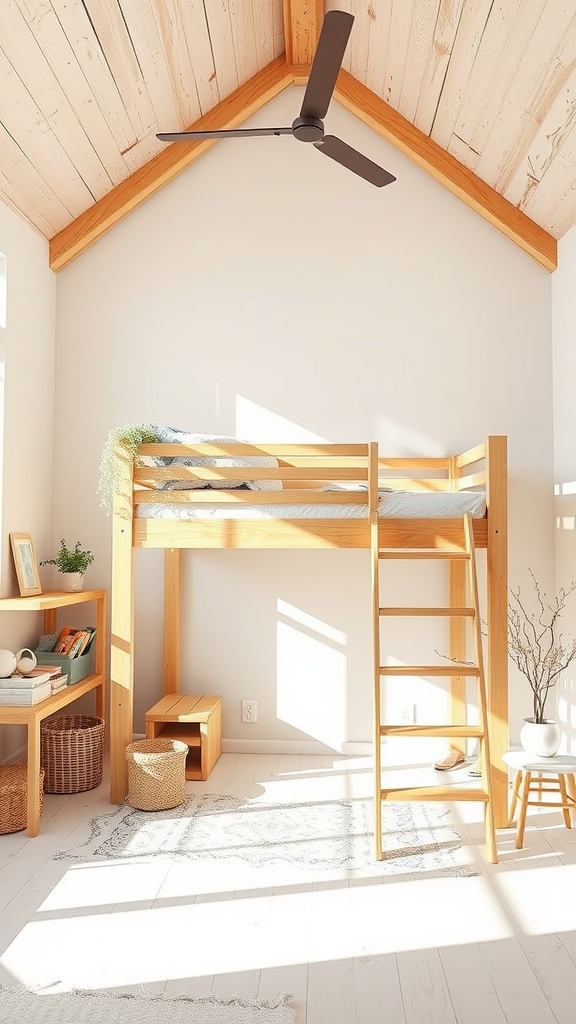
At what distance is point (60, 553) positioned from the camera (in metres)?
4.32

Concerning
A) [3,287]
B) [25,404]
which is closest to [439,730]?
[25,404]

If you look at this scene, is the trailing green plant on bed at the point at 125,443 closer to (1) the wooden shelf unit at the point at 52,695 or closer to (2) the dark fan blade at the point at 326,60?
(1) the wooden shelf unit at the point at 52,695

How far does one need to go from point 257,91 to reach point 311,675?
311 cm

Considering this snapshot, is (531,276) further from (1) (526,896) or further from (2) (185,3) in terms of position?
(1) (526,896)

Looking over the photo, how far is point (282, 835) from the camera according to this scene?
3.13 m

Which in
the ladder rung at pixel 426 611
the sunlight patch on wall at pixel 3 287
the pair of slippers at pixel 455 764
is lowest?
the pair of slippers at pixel 455 764

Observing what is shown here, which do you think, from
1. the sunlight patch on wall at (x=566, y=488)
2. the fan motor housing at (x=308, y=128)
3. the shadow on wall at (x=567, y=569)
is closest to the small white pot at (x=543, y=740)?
the shadow on wall at (x=567, y=569)

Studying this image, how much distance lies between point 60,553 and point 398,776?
2.05 meters

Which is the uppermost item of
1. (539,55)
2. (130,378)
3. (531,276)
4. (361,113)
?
(361,113)

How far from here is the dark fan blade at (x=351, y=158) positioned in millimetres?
2738

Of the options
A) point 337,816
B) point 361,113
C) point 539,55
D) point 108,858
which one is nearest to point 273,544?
point 337,816

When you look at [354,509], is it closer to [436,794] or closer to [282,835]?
[436,794]

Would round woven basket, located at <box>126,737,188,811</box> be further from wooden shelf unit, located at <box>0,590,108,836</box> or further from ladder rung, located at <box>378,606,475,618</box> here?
ladder rung, located at <box>378,606,475,618</box>

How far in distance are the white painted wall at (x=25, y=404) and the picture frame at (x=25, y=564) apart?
0.04 m
